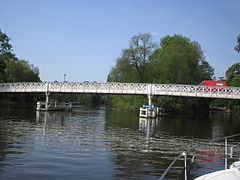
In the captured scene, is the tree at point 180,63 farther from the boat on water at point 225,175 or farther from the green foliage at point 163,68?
the boat on water at point 225,175

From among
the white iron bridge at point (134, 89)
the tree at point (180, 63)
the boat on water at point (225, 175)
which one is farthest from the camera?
the tree at point (180, 63)

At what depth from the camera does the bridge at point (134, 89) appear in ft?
116

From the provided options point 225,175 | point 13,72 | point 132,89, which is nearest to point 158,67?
point 132,89

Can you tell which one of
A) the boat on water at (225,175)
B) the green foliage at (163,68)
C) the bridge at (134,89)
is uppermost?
the green foliage at (163,68)

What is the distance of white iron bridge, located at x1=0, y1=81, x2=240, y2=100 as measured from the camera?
35.5 meters

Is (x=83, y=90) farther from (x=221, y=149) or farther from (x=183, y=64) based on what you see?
(x=221, y=149)

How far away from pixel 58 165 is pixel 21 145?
4.03 m

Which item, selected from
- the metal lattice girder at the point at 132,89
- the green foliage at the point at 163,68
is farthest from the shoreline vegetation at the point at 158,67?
the metal lattice girder at the point at 132,89

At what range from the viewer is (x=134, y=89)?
3834 centimetres

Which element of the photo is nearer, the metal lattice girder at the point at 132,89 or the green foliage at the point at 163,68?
the metal lattice girder at the point at 132,89

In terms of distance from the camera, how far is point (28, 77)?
66.2m

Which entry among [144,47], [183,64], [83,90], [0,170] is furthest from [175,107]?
[0,170]

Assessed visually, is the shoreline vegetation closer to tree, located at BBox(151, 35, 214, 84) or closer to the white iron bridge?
tree, located at BBox(151, 35, 214, 84)

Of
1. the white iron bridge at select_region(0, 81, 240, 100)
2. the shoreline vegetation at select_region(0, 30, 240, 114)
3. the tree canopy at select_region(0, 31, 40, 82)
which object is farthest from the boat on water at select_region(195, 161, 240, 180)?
the tree canopy at select_region(0, 31, 40, 82)
